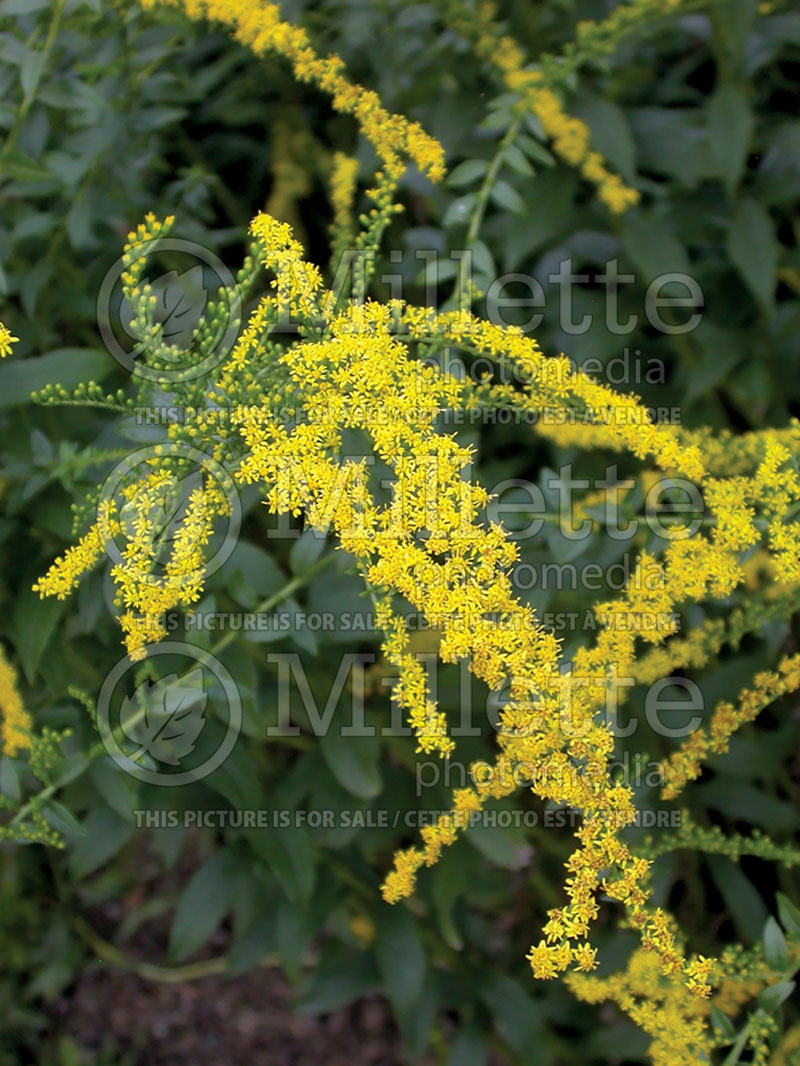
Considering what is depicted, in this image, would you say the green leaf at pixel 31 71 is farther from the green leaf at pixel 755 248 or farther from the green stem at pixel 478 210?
the green leaf at pixel 755 248

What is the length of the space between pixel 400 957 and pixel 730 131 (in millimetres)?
2236

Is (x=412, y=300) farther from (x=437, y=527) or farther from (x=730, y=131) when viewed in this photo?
(x=437, y=527)

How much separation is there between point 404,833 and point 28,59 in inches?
81.5

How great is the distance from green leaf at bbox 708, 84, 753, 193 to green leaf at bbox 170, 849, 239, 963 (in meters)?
2.12

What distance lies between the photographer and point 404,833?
103 inches

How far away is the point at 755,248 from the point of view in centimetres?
262

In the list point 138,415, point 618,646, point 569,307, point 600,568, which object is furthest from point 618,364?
point 138,415

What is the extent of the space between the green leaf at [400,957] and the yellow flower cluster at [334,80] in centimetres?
175

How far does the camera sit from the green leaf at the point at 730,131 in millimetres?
2484

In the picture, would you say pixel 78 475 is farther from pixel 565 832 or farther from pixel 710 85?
pixel 710 85

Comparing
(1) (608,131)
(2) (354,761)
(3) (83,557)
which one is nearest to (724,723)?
(2) (354,761)

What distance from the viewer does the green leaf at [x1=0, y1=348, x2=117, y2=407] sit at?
202 centimetres

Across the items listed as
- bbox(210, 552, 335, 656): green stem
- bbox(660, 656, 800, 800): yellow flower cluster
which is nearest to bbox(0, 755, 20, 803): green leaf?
bbox(210, 552, 335, 656): green stem

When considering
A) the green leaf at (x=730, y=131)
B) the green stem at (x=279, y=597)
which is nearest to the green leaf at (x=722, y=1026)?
the green stem at (x=279, y=597)
